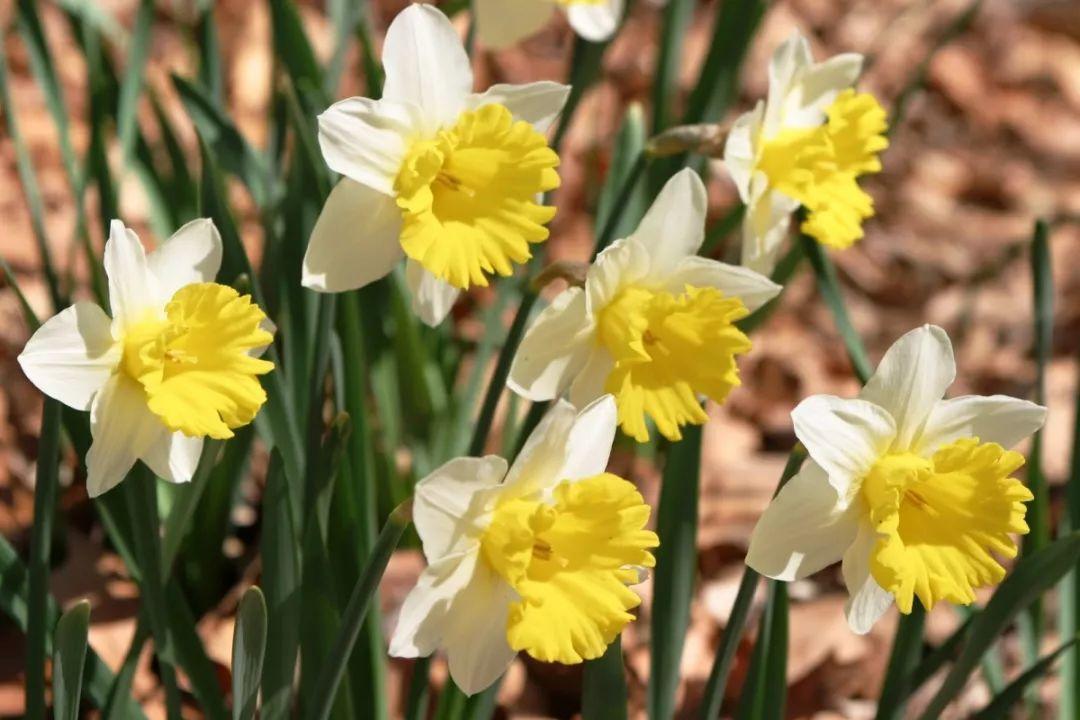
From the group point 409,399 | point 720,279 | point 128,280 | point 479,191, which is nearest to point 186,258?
point 128,280

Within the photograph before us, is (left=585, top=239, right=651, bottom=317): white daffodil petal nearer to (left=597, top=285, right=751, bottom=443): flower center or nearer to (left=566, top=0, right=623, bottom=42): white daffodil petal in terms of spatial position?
(left=597, top=285, right=751, bottom=443): flower center

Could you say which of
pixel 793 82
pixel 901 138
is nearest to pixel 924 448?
pixel 793 82

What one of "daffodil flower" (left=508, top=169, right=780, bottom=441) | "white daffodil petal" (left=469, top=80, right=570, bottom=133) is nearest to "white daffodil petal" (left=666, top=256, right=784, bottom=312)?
"daffodil flower" (left=508, top=169, right=780, bottom=441)

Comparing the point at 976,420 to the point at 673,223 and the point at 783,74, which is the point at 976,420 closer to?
the point at 673,223

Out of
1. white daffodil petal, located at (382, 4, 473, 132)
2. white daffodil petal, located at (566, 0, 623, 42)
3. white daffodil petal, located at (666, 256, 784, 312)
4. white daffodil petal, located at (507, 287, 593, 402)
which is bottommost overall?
white daffodil petal, located at (507, 287, 593, 402)

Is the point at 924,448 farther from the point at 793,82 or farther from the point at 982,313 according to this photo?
the point at 982,313

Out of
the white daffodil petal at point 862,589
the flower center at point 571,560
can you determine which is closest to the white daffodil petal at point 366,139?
the flower center at point 571,560

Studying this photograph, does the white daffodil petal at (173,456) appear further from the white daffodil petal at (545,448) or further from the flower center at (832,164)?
the flower center at (832,164)
